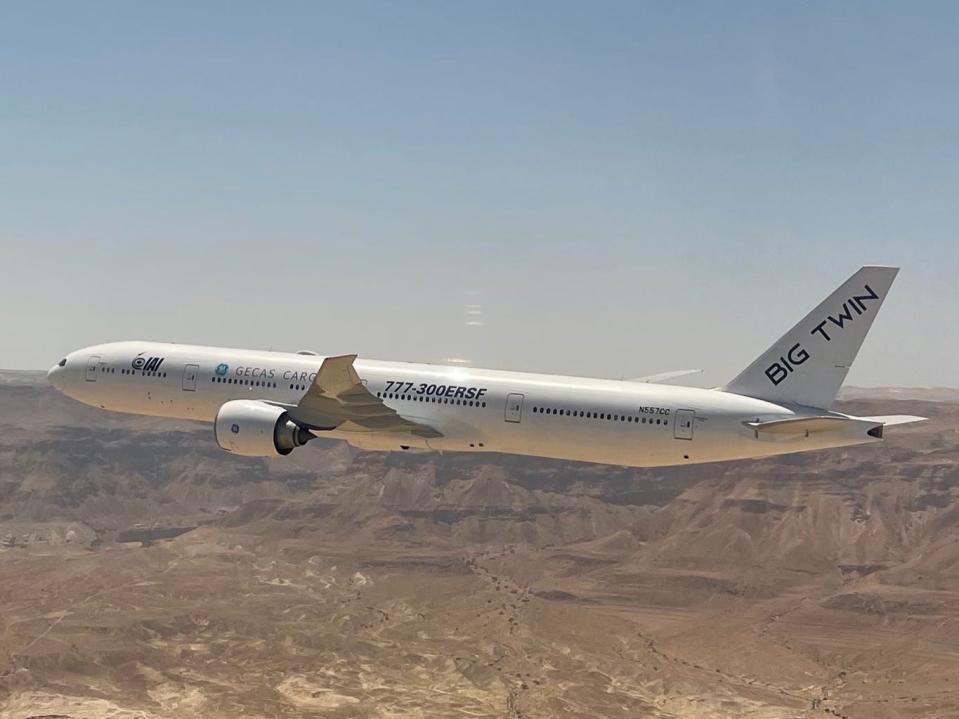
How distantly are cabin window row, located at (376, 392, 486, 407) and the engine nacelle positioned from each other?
4.96 m

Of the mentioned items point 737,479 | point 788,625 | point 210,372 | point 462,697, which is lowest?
point 462,697

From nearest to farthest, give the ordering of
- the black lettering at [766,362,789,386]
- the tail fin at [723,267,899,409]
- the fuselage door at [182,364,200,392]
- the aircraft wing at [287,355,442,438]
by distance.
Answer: the tail fin at [723,267,899,409] → the black lettering at [766,362,789,386] → the aircraft wing at [287,355,442,438] → the fuselage door at [182,364,200,392]

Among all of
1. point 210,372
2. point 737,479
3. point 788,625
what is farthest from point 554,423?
point 737,479

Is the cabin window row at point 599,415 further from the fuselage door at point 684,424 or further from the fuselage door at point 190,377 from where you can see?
the fuselage door at point 190,377

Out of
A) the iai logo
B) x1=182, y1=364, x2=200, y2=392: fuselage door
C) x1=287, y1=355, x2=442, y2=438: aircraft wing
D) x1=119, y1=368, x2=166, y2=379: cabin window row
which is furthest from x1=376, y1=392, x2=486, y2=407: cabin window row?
the iai logo

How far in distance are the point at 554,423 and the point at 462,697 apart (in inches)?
2580

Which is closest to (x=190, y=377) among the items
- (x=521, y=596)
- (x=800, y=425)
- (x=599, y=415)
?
(x=599, y=415)

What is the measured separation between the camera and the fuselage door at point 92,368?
5478 centimetres

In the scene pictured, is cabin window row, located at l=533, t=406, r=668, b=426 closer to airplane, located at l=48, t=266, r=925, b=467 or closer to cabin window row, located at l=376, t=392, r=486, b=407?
airplane, located at l=48, t=266, r=925, b=467

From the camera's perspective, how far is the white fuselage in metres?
41.9

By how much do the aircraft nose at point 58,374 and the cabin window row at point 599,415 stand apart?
32069 millimetres

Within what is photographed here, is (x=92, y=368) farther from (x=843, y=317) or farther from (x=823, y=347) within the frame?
(x=843, y=317)

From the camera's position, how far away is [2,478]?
19425cm

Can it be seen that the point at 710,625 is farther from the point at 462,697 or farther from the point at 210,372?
the point at 210,372
